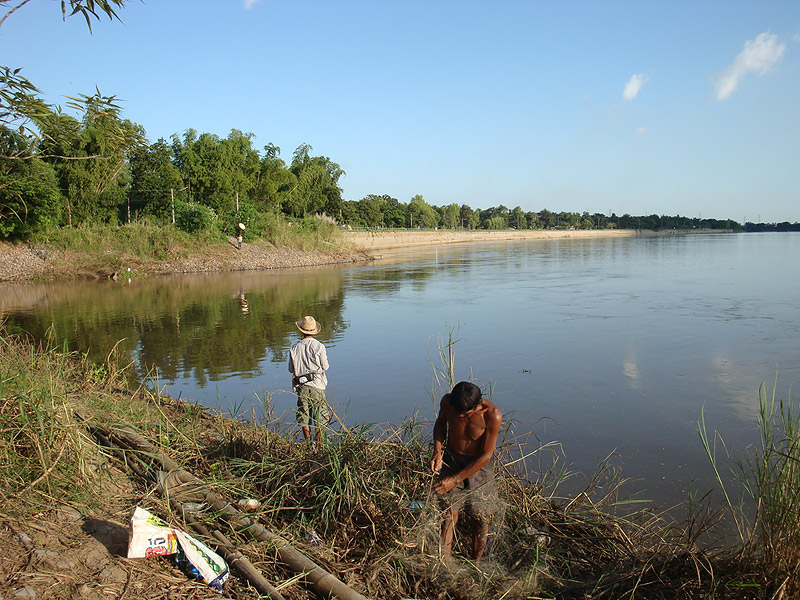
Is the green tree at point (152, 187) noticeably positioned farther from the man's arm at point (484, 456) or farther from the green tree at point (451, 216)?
the green tree at point (451, 216)

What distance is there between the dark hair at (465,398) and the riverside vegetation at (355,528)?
0.74 m

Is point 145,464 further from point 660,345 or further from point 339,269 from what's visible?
point 339,269

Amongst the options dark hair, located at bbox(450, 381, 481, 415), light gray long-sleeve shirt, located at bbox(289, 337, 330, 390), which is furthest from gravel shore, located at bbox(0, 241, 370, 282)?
dark hair, located at bbox(450, 381, 481, 415)

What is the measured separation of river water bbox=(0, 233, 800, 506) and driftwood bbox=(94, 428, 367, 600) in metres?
1.44

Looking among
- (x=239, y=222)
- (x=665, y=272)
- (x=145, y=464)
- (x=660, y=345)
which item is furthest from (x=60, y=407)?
(x=239, y=222)

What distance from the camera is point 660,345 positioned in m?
12.5

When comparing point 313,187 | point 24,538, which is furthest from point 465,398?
point 313,187

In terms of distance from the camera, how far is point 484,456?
3961 mm

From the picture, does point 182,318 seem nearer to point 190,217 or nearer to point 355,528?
point 355,528

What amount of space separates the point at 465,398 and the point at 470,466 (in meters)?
A: 0.53

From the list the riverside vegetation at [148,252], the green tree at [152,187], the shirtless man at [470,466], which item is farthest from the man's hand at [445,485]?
the green tree at [152,187]

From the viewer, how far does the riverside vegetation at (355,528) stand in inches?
130

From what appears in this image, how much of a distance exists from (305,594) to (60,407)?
239 cm

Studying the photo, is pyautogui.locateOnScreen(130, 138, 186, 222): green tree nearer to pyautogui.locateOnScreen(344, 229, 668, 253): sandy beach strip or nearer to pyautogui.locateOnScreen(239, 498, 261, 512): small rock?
pyautogui.locateOnScreen(344, 229, 668, 253): sandy beach strip
